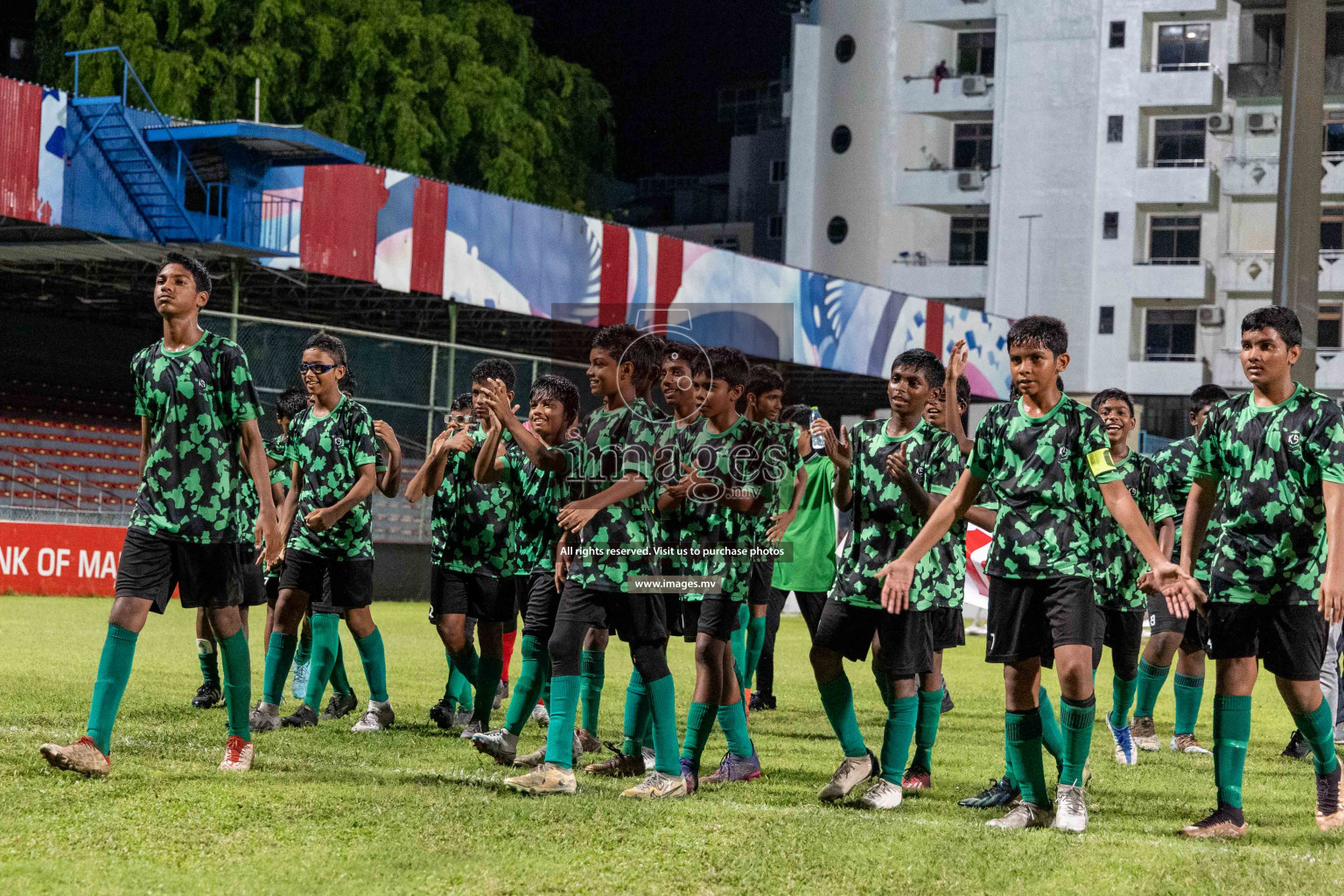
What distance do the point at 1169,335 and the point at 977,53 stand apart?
1165 cm

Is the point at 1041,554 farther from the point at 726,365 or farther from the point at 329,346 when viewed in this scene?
the point at 329,346

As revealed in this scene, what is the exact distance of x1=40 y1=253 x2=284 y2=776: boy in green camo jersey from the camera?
7.60m

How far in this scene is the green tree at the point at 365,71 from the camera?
37438 millimetres

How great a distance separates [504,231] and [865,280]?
28361 mm

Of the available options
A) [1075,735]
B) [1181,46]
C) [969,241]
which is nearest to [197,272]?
[1075,735]

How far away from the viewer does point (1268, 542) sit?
7.08 metres

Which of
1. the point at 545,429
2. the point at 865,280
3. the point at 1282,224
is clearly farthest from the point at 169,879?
the point at 865,280

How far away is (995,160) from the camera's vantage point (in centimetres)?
5575

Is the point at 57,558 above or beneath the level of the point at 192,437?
beneath

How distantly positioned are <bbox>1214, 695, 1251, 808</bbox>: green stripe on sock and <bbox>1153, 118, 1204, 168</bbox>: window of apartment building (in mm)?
49917

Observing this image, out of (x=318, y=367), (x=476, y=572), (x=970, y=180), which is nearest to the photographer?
(x=318, y=367)

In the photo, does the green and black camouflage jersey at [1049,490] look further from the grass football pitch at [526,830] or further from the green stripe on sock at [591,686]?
the green stripe on sock at [591,686]

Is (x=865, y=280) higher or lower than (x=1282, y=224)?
higher

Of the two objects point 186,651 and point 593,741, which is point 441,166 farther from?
point 593,741
